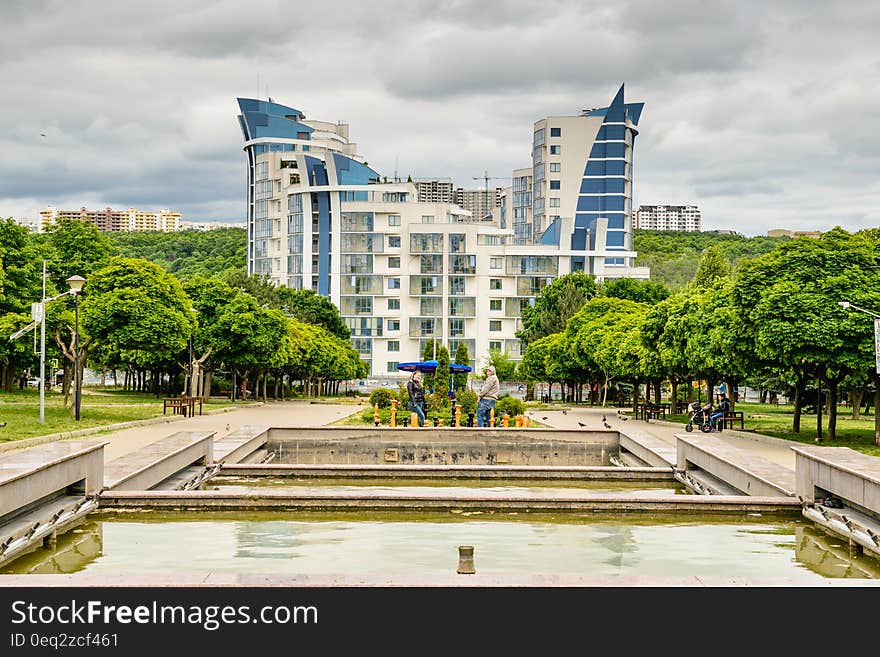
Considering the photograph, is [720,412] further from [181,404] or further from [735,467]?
[181,404]

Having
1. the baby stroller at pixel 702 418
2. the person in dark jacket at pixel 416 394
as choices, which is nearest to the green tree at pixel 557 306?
the baby stroller at pixel 702 418

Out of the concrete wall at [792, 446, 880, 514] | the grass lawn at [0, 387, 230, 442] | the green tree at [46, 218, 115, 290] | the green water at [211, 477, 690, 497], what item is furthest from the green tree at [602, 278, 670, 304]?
the concrete wall at [792, 446, 880, 514]

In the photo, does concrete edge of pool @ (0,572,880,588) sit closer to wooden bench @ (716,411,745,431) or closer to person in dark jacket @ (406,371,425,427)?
person in dark jacket @ (406,371,425,427)

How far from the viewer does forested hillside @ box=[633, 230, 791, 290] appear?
122 m

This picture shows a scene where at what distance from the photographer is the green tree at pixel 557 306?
77463mm

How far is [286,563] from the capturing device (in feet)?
32.6

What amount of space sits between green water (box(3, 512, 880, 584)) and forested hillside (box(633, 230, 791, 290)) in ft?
320

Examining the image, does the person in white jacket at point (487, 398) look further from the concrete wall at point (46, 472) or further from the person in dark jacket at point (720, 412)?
the concrete wall at point (46, 472)

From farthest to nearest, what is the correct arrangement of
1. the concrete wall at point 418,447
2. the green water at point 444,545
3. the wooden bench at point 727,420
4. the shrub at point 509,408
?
Result: the shrub at point 509,408, the wooden bench at point 727,420, the concrete wall at point 418,447, the green water at point 444,545

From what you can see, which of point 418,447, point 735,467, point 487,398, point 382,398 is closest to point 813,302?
point 487,398

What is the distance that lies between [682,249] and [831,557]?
459ft

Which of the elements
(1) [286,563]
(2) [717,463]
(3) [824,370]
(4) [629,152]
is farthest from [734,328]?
(4) [629,152]

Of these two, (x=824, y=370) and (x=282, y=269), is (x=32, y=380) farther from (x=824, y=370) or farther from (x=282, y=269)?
(x=824, y=370)

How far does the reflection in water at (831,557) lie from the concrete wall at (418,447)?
41.2 ft
